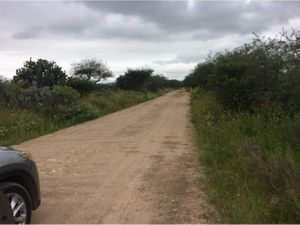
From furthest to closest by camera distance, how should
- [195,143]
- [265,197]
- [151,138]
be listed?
1. [151,138]
2. [195,143]
3. [265,197]

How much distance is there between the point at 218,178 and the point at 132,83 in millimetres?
53020

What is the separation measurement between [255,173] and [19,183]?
373 cm

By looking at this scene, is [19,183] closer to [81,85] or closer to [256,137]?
[256,137]

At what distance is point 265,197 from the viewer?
5879mm

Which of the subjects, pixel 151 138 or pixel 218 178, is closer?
pixel 218 178

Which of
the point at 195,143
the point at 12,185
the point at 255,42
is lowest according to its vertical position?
the point at 195,143

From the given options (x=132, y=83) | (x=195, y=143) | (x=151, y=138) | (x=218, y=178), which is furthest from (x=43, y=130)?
(x=132, y=83)

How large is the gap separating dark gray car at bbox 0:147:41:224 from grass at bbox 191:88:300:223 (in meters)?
2.40

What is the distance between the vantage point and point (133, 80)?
60375mm

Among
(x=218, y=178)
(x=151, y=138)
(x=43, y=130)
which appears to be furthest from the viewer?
(x=43, y=130)

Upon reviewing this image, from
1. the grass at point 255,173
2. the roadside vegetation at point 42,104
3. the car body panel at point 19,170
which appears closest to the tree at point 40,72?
the roadside vegetation at point 42,104

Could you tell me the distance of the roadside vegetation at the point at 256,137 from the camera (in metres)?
5.48

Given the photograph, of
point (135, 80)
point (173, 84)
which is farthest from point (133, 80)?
point (173, 84)

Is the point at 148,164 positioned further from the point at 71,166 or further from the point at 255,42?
the point at 255,42
